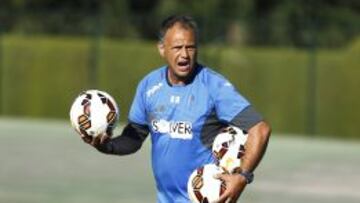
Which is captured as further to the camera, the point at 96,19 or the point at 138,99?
the point at 96,19

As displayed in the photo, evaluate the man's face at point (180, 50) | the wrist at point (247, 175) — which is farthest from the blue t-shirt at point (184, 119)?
the wrist at point (247, 175)

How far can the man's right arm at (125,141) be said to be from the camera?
5520 mm

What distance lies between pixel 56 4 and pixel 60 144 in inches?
714

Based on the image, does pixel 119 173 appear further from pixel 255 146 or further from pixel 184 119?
pixel 255 146

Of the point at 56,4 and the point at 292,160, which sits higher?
the point at 56,4

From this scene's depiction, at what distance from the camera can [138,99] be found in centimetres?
555

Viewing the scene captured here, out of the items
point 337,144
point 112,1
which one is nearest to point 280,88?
point 337,144

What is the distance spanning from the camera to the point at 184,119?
5.23 m

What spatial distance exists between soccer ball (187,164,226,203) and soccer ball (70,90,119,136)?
66 cm

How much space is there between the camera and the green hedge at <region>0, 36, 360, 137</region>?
2167 cm

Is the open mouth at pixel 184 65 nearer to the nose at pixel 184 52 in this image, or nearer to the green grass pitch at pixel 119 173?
the nose at pixel 184 52

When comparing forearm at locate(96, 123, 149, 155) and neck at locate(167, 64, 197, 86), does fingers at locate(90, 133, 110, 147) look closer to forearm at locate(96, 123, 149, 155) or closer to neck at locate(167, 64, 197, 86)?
forearm at locate(96, 123, 149, 155)

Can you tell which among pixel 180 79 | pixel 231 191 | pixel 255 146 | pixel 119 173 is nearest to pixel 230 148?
pixel 255 146

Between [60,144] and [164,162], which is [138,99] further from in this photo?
[60,144]
